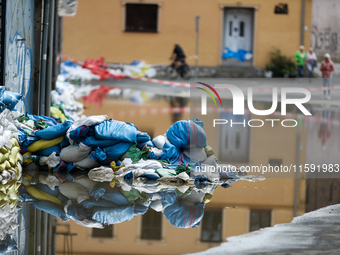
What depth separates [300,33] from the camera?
2622 cm

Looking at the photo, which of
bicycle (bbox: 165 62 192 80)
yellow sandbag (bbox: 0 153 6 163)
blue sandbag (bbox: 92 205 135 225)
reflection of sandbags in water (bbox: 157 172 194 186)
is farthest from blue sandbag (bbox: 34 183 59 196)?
bicycle (bbox: 165 62 192 80)

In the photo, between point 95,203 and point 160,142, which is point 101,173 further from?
point 95,203

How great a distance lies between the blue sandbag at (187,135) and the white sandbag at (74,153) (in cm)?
93

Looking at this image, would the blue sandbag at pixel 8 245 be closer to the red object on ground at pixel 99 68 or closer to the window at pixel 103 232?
the window at pixel 103 232

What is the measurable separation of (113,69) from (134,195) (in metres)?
20.8

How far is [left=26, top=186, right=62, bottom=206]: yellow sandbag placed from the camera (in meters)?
5.67

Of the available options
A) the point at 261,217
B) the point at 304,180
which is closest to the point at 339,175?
the point at 304,180

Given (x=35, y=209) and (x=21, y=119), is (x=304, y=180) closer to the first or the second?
(x=35, y=209)

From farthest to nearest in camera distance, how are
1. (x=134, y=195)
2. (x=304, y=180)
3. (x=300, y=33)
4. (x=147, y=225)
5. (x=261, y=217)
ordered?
1. (x=300, y=33)
2. (x=304, y=180)
3. (x=134, y=195)
4. (x=261, y=217)
5. (x=147, y=225)

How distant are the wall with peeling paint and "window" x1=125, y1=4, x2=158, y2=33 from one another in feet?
59.0

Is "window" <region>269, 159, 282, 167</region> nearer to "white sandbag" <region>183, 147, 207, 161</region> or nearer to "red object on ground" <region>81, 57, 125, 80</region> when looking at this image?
"white sandbag" <region>183, 147, 207, 161</region>

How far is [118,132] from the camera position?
22.8ft

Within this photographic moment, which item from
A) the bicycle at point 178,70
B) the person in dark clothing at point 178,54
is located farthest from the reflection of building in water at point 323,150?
the bicycle at point 178,70

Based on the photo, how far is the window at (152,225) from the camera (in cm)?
463
